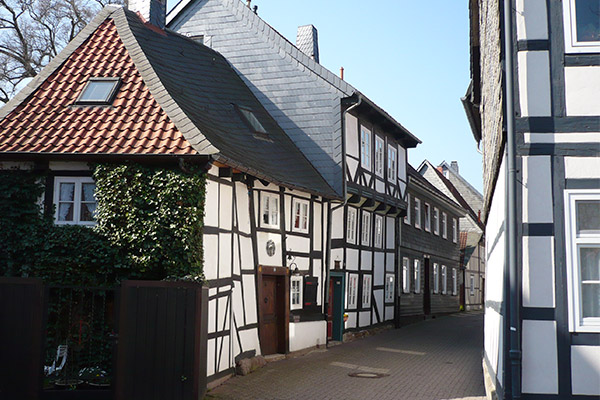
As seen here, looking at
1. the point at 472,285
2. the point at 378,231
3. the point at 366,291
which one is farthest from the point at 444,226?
the point at 366,291

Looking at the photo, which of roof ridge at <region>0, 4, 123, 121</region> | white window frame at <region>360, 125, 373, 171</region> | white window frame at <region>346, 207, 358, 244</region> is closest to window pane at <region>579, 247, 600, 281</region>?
roof ridge at <region>0, 4, 123, 121</region>

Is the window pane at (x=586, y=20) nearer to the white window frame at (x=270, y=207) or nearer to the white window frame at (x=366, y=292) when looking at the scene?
the white window frame at (x=270, y=207)

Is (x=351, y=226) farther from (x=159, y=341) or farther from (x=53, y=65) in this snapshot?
(x=159, y=341)

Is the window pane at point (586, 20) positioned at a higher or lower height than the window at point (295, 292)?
higher

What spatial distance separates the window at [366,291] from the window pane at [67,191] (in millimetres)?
11496

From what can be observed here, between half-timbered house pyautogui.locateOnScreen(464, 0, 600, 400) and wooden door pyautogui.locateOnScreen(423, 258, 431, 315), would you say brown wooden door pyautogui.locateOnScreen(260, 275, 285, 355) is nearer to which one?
half-timbered house pyautogui.locateOnScreen(464, 0, 600, 400)

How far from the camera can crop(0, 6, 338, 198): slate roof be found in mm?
12781

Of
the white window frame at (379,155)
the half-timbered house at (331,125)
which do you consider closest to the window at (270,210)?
the half-timbered house at (331,125)

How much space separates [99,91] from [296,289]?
6.74 metres

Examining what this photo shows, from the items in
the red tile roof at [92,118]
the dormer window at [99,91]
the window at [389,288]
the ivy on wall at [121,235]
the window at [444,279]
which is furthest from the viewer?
the window at [444,279]

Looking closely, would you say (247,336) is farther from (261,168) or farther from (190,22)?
(190,22)

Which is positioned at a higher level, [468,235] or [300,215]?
[468,235]

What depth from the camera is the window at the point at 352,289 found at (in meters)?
20.5

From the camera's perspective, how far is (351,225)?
814 inches
